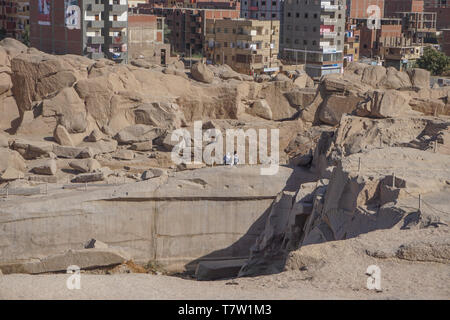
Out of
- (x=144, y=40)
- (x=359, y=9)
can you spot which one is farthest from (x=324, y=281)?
(x=359, y=9)

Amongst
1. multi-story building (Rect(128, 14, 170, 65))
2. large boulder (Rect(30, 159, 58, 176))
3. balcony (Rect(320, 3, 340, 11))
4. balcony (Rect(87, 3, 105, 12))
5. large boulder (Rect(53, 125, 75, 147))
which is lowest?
large boulder (Rect(30, 159, 58, 176))

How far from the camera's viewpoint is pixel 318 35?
40.4m

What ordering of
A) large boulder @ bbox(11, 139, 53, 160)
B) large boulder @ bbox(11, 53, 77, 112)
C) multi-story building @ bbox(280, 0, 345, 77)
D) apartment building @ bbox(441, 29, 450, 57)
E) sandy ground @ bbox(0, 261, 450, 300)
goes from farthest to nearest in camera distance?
apartment building @ bbox(441, 29, 450, 57) < multi-story building @ bbox(280, 0, 345, 77) < large boulder @ bbox(11, 53, 77, 112) < large boulder @ bbox(11, 139, 53, 160) < sandy ground @ bbox(0, 261, 450, 300)

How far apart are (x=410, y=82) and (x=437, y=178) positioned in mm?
11804

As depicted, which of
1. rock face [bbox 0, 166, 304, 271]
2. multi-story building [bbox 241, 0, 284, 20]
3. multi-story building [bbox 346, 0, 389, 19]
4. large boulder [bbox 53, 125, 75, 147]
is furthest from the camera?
multi-story building [bbox 346, 0, 389, 19]

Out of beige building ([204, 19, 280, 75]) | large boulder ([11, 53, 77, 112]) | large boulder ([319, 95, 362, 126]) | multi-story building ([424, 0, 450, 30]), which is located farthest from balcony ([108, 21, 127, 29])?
multi-story building ([424, 0, 450, 30])

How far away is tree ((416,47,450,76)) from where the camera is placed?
4356 centimetres

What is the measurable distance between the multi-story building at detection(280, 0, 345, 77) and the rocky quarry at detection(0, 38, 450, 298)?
47.2 ft

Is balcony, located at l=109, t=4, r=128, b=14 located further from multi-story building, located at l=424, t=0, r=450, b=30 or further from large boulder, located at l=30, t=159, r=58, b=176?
multi-story building, located at l=424, t=0, r=450, b=30

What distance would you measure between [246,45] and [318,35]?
14.4 ft

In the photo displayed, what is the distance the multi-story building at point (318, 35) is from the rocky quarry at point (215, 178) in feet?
47.2

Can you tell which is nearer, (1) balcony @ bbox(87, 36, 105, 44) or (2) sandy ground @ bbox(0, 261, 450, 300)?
(2) sandy ground @ bbox(0, 261, 450, 300)
